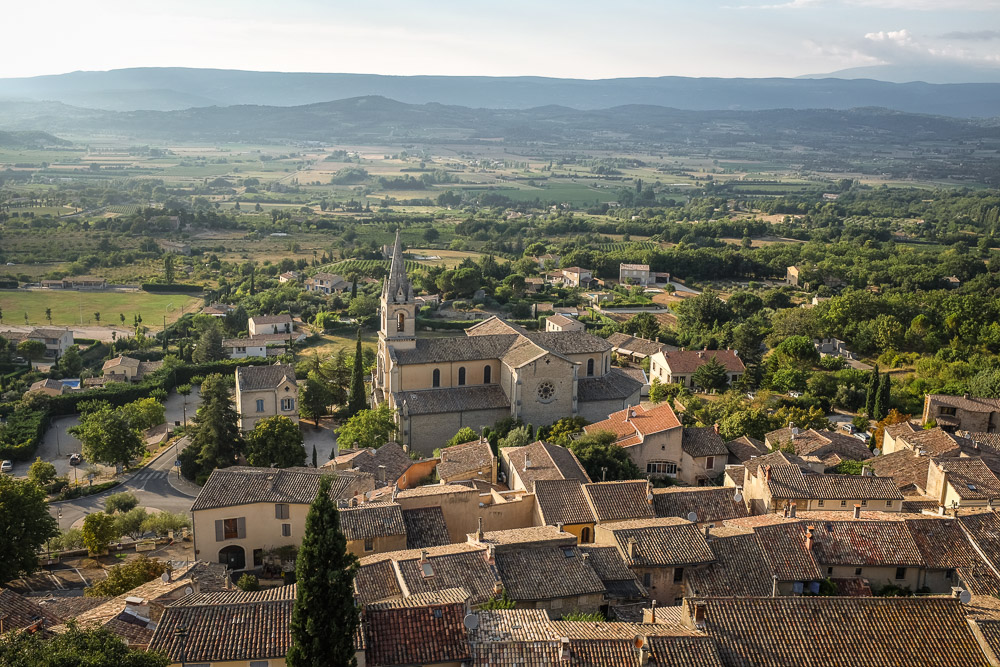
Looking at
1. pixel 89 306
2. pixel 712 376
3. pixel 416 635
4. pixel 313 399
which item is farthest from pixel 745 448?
pixel 89 306

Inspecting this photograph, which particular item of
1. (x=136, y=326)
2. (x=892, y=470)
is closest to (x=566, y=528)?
(x=892, y=470)

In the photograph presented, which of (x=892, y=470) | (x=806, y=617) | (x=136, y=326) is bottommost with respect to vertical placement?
(x=136, y=326)

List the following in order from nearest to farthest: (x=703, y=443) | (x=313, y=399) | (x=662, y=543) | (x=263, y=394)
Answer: (x=662, y=543) < (x=703, y=443) < (x=263, y=394) < (x=313, y=399)

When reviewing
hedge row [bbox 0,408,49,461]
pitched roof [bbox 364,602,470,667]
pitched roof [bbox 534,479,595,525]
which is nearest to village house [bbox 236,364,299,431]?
hedge row [bbox 0,408,49,461]

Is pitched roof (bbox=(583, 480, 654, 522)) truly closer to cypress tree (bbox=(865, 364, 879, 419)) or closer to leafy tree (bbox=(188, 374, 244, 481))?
leafy tree (bbox=(188, 374, 244, 481))

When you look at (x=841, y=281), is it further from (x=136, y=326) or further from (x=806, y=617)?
(x=806, y=617)

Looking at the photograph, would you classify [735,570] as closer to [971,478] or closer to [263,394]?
[971,478]
